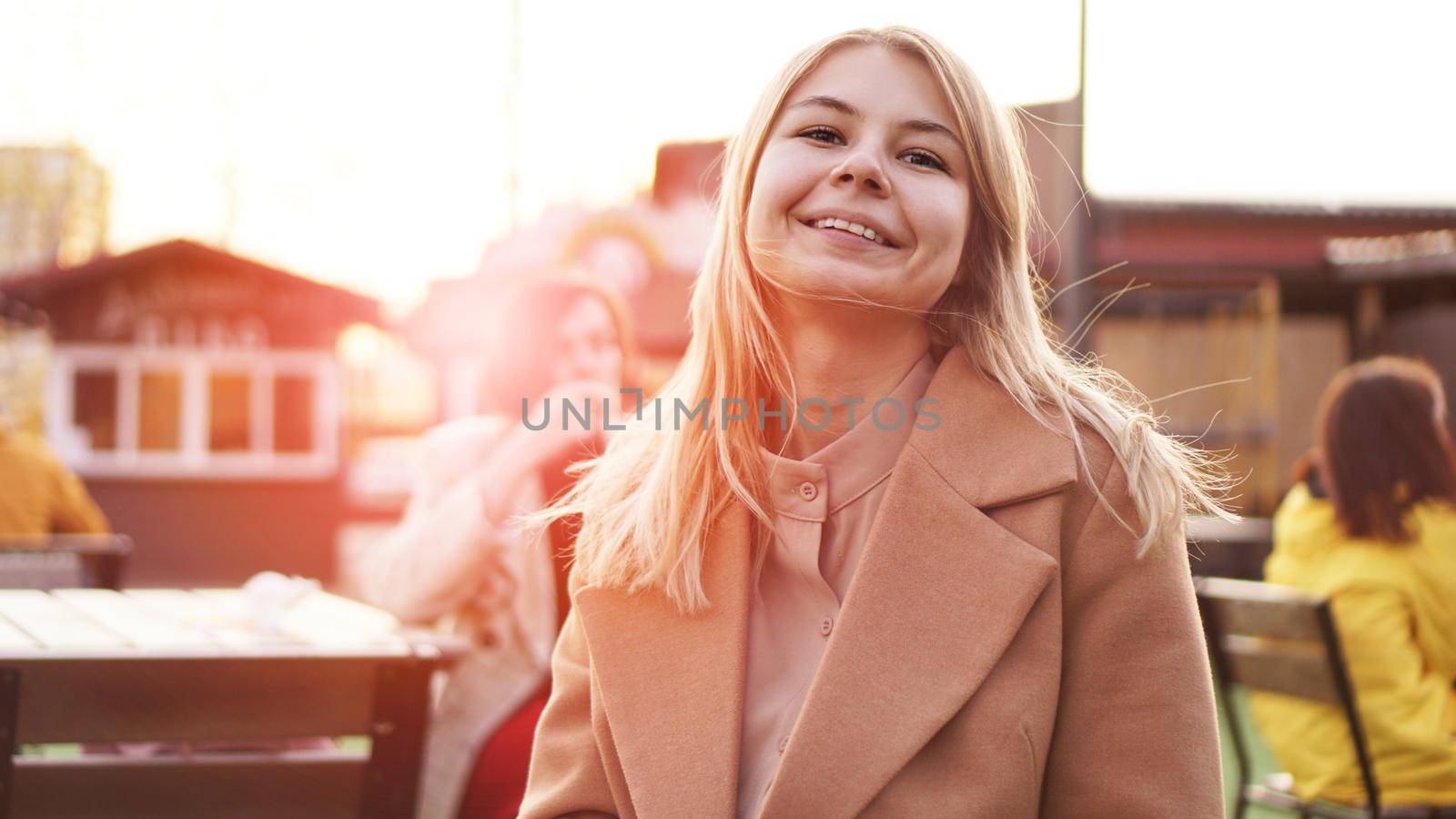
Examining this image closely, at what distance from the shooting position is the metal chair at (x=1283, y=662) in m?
4.00

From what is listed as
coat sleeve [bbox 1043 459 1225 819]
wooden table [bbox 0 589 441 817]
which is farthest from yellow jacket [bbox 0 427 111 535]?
coat sleeve [bbox 1043 459 1225 819]

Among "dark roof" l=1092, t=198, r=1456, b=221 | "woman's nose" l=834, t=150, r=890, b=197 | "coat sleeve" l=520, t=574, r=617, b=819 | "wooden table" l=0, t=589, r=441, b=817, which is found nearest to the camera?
"woman's nose" l=834, t=150, r=890, b=197

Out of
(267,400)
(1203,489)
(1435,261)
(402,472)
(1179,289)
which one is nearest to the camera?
(1203,489)

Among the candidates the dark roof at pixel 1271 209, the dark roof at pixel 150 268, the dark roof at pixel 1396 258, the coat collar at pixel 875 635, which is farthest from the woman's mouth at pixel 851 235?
the dark roof at pixel 1271 209

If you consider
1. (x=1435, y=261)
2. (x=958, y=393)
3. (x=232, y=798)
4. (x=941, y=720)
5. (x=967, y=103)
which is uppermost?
(x=1435, y=261)

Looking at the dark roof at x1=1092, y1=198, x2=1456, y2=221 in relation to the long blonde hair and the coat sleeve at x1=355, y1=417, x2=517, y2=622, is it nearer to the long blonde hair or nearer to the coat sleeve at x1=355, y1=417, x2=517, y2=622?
the coat sleeve at x1=355, y1=417, x2=517, y2=622

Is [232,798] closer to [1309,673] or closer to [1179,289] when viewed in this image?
[1309,673]

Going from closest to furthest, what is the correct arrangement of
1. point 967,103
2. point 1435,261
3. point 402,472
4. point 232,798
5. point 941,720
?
point 941,720 → point 967,103 → point 232,798 → point 1435,261 → point 402,472

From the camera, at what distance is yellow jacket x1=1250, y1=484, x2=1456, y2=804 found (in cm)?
409

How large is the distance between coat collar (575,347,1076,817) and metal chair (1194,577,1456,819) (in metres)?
2.26

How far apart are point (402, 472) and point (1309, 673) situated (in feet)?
59.5

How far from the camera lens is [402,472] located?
21.0 metres

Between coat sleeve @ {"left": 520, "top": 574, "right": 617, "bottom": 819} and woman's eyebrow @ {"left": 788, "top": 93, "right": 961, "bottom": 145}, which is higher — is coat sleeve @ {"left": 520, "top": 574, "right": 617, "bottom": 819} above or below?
below

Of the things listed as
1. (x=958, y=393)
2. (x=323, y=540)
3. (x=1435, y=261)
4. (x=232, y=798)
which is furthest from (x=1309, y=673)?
(x=323, y=540)
